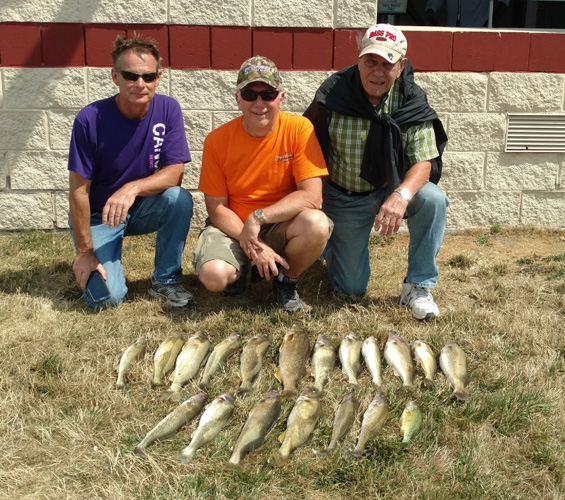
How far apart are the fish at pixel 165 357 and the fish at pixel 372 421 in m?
1.21

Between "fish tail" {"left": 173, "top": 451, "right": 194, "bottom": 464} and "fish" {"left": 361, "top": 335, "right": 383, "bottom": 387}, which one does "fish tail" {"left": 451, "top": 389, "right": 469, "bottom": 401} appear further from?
"fish tail" {"left": 173, "top": 451, "right": 194, "bottom": 464}

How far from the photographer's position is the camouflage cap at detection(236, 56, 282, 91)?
429 centimetres

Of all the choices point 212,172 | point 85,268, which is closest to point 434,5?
point 212,172

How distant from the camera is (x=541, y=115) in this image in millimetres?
6645

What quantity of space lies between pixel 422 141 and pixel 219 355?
6.94ft

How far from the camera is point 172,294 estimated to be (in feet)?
15.9

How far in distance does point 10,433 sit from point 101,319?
141cm

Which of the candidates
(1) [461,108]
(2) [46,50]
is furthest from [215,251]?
(1) [461,108]

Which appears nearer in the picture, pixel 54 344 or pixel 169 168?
pixel 54 344

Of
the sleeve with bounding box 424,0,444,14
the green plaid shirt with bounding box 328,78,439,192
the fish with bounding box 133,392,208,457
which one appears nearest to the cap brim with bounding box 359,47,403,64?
the green plaid shirt with bounding box 328,78,439,192

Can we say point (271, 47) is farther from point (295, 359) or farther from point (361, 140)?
point (295, 359)

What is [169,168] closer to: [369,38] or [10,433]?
[369,38]

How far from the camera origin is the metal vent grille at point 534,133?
664 centimetres

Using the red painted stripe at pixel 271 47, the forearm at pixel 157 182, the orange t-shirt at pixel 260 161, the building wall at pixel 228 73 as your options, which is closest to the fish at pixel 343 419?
the orange t-shirt at pixel 260 161
